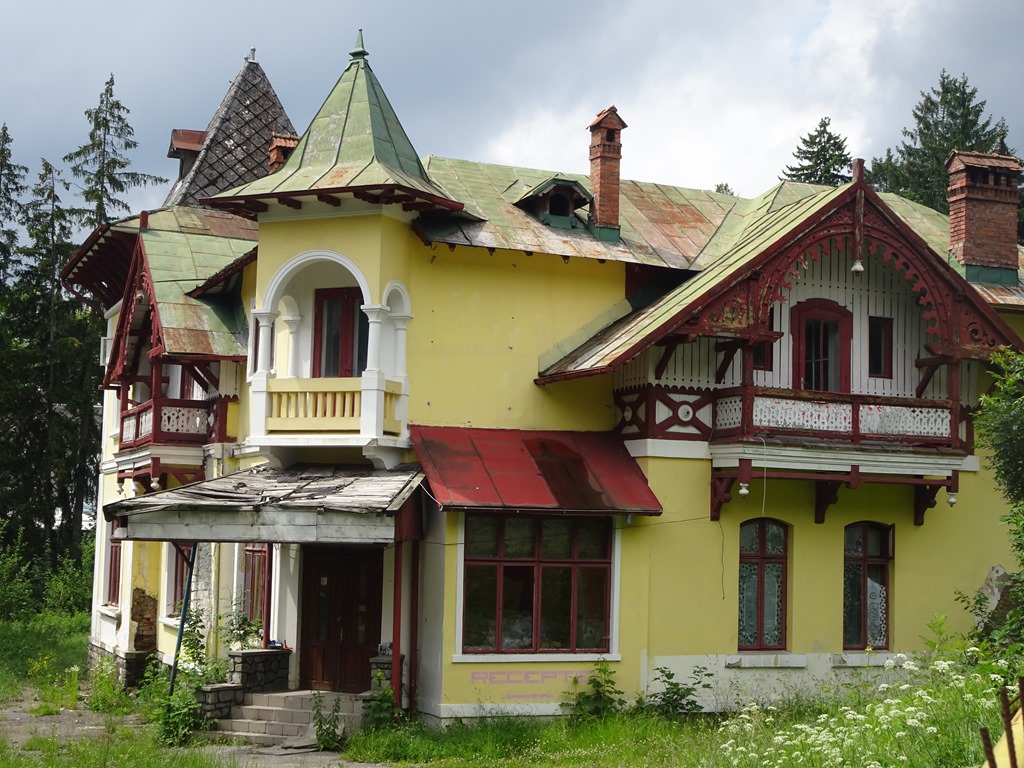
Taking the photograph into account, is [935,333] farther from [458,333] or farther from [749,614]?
[458,333]

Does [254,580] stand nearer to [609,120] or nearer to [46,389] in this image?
[609,120]

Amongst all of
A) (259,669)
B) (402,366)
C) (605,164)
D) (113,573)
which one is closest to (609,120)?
(605,164)

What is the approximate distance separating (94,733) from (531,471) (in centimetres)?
702

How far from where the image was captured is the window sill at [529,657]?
18188 mm

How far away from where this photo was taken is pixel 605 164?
70.3 feet

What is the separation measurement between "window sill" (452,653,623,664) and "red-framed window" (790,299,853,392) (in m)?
5.16

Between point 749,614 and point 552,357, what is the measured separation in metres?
4.81

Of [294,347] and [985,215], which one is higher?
[985,215]

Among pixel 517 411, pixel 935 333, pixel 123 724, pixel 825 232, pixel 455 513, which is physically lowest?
pixel 123 724

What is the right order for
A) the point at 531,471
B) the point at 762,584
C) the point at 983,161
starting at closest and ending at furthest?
the point at 531,471 → the point at 762,584 → the point at 983,161

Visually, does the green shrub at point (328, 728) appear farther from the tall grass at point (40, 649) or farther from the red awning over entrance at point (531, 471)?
the tall grass at point (40, 649)

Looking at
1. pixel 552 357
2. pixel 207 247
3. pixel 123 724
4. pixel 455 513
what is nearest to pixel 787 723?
pixel 455 513

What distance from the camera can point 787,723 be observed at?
15.6m

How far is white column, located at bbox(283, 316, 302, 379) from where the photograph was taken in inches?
789
